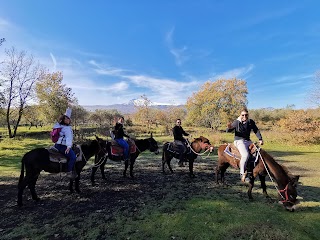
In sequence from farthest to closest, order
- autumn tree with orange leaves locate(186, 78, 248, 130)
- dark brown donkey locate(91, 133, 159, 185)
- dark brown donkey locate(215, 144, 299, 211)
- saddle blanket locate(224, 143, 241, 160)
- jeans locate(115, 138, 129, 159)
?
autumn tree with orange leaves locate(186, 78, 248, 130) < jeans locate(115, 138, 129, 159) < dark brown donkey locate(91, 133, 159, 185) < saddle blanket locate(224, 143, 241, 160) < dark brown donkey locate(215, 144, 299, 211)

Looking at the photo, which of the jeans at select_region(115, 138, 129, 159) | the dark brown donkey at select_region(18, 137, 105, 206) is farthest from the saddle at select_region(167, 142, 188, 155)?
the dark brown donkey at select_region(18, 137, 105, 206)

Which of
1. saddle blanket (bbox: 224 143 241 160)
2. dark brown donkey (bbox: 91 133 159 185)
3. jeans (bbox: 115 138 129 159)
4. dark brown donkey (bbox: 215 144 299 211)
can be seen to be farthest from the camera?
jeans (bbox: 115 138 129 159)

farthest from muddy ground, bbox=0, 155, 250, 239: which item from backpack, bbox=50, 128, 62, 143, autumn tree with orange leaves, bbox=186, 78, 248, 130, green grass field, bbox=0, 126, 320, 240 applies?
autumn tree with orange leaves, bbox=186, 78, 248, 130

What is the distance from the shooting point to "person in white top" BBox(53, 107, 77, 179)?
6930 mm

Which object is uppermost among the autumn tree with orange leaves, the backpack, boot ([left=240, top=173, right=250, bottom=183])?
the autumn tree with orange leaves

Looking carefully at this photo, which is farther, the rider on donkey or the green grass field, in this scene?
the rider on donkey

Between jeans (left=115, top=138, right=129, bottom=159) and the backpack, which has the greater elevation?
the backpack

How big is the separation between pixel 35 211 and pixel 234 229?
18.3 ft

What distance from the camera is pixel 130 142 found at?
10.2m

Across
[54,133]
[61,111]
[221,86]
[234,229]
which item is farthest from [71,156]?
[221,86]

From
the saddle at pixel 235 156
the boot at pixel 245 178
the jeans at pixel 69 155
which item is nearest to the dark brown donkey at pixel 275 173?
the saddle at pixel 235 156

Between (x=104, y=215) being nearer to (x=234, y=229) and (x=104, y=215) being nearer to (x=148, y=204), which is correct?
(x=148, y=204)

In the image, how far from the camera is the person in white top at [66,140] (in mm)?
6930

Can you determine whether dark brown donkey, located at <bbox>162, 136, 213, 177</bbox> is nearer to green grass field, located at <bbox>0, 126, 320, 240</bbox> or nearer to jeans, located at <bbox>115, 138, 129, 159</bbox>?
jeans, located at <bbox>115, 138, 129, 159</bbox>
